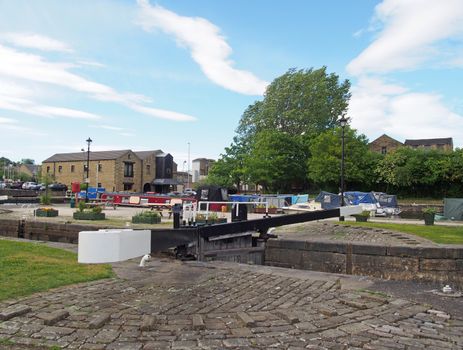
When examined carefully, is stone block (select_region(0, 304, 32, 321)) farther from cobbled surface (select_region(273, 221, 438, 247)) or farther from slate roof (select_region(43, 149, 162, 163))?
slate roof (select_region(43, 149, 162, 163))

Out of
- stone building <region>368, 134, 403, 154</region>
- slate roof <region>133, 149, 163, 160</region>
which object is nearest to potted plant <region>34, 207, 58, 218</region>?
slate roof <region>133, 149, 163, 160</region>

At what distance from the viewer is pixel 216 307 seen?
4918 millimetres

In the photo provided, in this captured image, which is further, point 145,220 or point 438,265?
point 145,220

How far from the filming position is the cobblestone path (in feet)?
12.4

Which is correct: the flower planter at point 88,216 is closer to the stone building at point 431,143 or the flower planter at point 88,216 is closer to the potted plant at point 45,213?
the potted plant at point 45,213

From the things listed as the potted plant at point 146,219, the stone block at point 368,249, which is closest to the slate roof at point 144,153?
the potted plant at point 146,219

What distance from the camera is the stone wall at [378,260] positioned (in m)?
9.11

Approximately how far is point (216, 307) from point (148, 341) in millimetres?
1328

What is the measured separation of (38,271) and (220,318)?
3.75 m

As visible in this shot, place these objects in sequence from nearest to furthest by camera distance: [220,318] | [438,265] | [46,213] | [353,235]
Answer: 1. [220,318]
2. [438,265]
3. [353,235]
4. [46,213]

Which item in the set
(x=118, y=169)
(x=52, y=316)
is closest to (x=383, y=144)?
(x=118, y=169)

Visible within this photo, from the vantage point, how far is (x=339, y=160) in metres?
40.1

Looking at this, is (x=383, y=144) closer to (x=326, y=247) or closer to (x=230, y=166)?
(x=230, y=166)

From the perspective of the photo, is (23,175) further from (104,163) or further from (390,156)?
(390,156)
